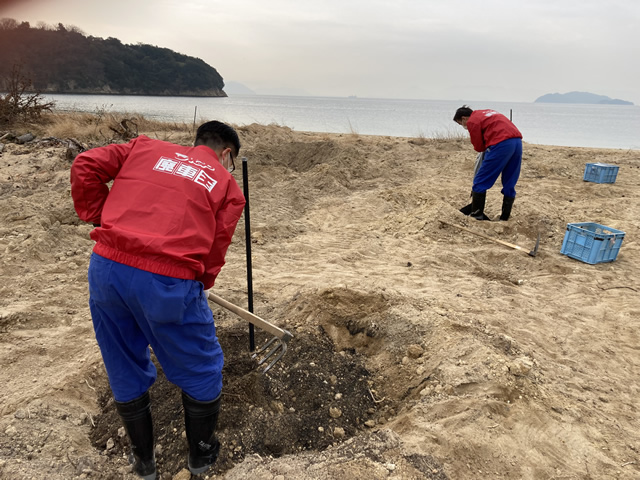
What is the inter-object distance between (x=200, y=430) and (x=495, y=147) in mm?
5481

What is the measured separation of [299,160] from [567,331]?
812cm

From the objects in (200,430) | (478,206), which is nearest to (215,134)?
(200,430)

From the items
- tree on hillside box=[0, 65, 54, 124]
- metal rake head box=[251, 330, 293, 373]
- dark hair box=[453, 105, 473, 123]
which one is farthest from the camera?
tree on hillside box=[0, 65, 54, 124]

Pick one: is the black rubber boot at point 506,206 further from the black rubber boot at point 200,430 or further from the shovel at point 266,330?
the black rubber boot at point 200,430

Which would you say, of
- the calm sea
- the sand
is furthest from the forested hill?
the sand

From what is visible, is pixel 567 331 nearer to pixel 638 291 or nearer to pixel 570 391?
pixel 570 391

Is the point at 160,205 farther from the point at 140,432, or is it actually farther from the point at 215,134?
the point at 140,432

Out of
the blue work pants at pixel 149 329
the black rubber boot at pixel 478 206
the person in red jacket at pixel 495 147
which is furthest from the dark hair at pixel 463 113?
the blue work pants at pixel 149 329

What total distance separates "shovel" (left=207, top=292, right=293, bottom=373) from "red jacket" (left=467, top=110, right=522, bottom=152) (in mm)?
4474

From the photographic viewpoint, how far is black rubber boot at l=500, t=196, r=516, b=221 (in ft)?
20.5

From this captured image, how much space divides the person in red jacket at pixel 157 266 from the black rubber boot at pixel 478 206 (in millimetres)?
5173

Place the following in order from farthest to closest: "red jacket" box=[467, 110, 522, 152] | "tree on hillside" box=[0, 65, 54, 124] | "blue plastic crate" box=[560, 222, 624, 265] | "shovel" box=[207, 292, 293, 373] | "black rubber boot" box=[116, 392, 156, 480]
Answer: "tree on hillside" box=[0, 65, 54, 124] → "red jacket" box=[467, 110, 522, 152] → "blue plastic crate" box=[560, 222, 624, 265] → "shovel" box=[207, 292, 293, 373] → "black rubber boot" box=[116, 392, 156, 480]

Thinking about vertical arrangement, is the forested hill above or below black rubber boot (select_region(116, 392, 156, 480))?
above

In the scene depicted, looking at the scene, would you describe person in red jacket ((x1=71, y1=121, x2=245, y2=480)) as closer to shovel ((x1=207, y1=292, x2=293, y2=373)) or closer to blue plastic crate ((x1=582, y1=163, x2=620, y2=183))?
shovel ((x1=207, y1=292, x2=293, y2=373))
